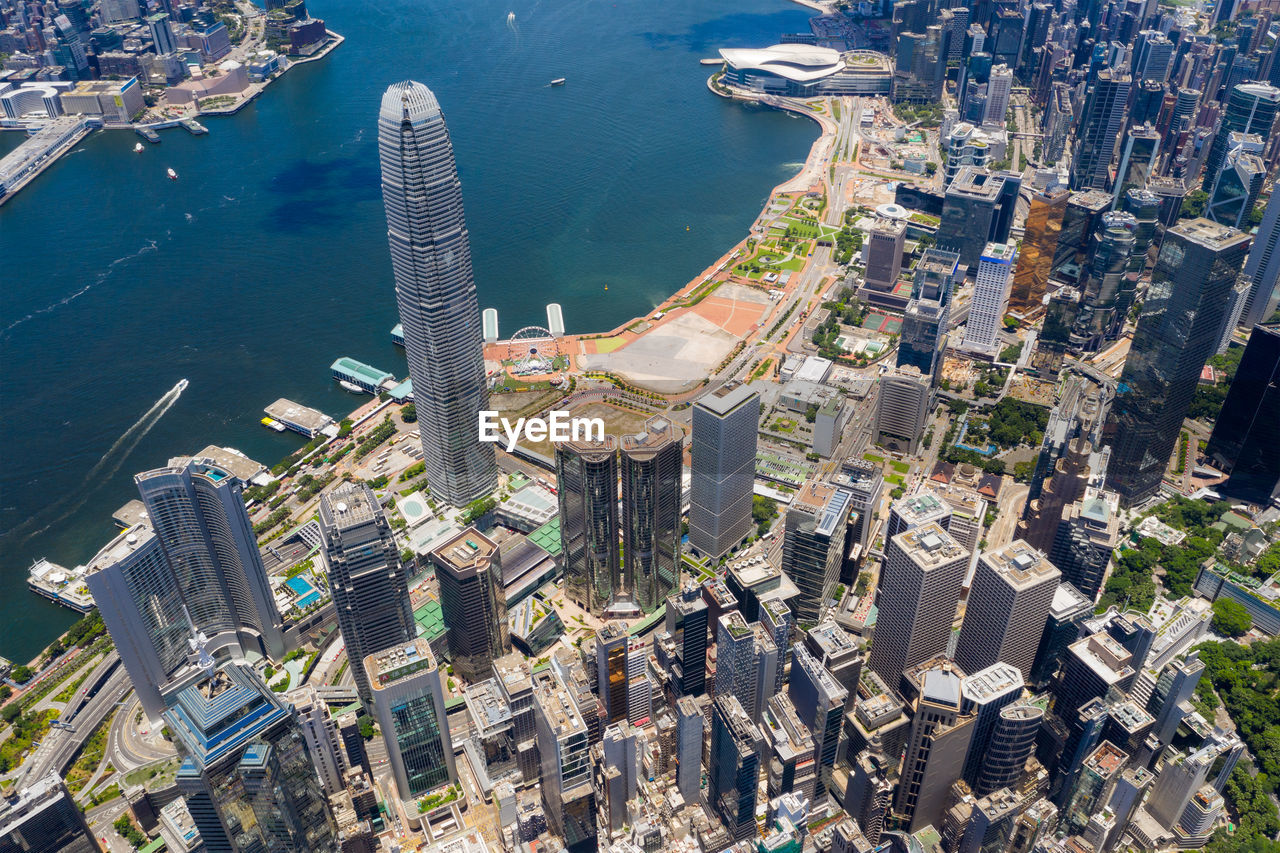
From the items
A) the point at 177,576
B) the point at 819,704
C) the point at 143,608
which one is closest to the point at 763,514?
the point at 819,704

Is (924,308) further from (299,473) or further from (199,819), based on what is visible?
(199,819)

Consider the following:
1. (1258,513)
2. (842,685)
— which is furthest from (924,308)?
(842,685)

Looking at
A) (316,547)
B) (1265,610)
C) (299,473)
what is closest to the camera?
(1265,610)

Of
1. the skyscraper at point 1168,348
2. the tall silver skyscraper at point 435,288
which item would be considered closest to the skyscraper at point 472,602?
the tall silver skyscraper at point 435,288

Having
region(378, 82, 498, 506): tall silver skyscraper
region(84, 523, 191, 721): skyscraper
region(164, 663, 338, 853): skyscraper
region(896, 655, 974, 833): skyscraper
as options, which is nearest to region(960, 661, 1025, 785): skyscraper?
region(896, 655, 974, 833): skyscraper

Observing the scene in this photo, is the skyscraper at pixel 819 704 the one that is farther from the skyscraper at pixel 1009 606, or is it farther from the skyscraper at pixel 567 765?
the skyscraper at pixel 567 765

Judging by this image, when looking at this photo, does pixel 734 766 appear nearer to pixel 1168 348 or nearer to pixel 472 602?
pixel 472 602
